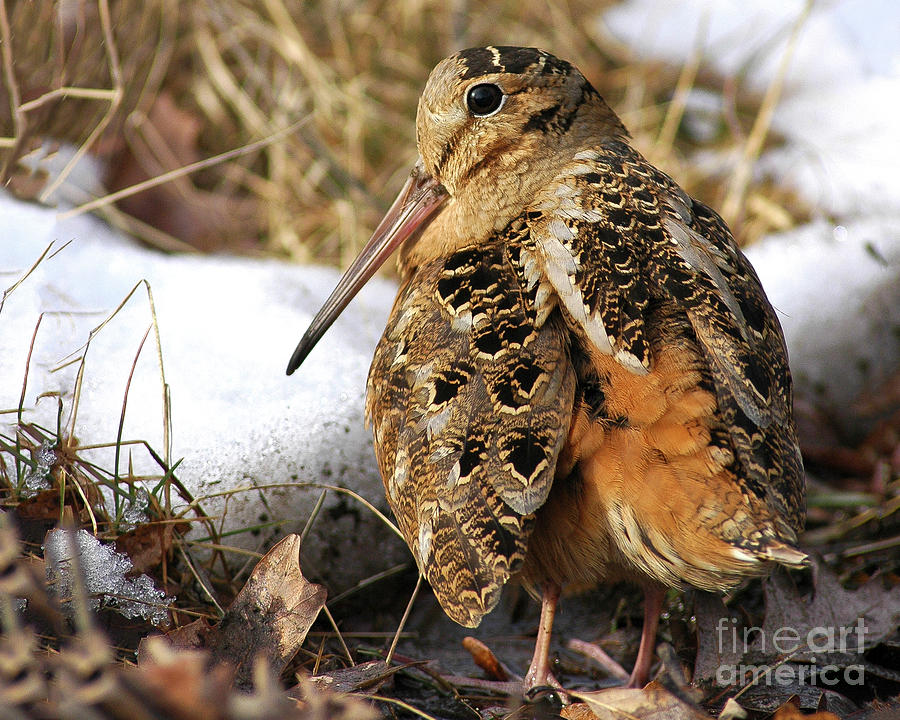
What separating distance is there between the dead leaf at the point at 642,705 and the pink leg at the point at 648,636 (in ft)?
1.35

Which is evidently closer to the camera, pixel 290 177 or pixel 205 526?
pixel 205 526

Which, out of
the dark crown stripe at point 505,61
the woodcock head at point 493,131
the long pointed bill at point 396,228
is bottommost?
the long pointed bill at point 396,228

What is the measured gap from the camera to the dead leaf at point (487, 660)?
74.4 inches

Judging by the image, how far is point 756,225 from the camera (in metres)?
3.23

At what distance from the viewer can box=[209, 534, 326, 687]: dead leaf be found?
160 cm

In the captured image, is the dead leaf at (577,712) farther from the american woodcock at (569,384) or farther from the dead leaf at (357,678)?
the dead leaf at (357,678)

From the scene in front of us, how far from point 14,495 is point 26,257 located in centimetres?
83

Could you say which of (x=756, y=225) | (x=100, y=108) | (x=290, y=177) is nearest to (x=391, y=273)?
(x=290, y=177)

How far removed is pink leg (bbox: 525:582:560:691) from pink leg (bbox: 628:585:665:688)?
0.64 feet

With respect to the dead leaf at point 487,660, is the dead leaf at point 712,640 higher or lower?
higher

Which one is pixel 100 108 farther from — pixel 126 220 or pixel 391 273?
pixel 391 273

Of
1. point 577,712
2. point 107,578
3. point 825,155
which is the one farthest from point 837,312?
point 107,578

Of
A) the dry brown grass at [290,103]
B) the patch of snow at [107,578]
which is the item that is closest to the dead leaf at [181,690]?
the patch of snow at [107,578]

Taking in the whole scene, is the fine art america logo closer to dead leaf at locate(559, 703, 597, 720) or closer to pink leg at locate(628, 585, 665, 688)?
pink leg at locate(628, 585, 665, 688)
